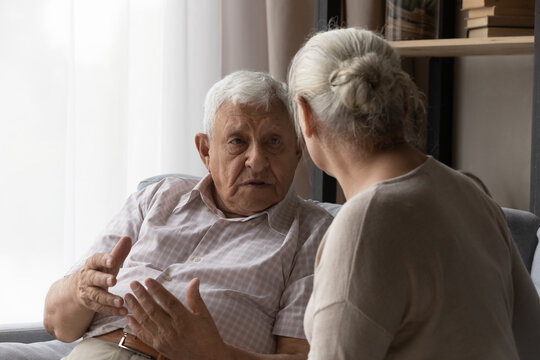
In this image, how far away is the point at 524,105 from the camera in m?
2.69

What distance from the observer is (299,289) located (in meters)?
1.75

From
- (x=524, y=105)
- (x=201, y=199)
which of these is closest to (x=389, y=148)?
(x=201, y=199)

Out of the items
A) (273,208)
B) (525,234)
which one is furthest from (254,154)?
(525,234)

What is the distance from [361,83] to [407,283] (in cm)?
32

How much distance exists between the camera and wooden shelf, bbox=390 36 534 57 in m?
2.26

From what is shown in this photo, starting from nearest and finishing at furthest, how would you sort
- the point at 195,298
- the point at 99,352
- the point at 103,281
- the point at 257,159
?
the point at 195,298 → the point at 103,281 → the point at 99,352 → the point at 257,159

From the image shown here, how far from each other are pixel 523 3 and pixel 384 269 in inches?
59.3

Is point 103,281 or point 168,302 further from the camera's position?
point 103,281

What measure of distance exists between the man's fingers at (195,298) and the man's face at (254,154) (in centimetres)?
42

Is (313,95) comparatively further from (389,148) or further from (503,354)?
(503,354)

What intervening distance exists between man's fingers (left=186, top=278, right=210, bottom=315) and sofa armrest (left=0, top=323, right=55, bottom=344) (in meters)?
0.77

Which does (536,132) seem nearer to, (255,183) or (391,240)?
(255,183)

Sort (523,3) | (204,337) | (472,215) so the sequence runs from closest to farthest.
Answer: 1. (472,215)
2. (204,337)
3. (523,3)

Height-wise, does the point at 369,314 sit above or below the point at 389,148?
below
